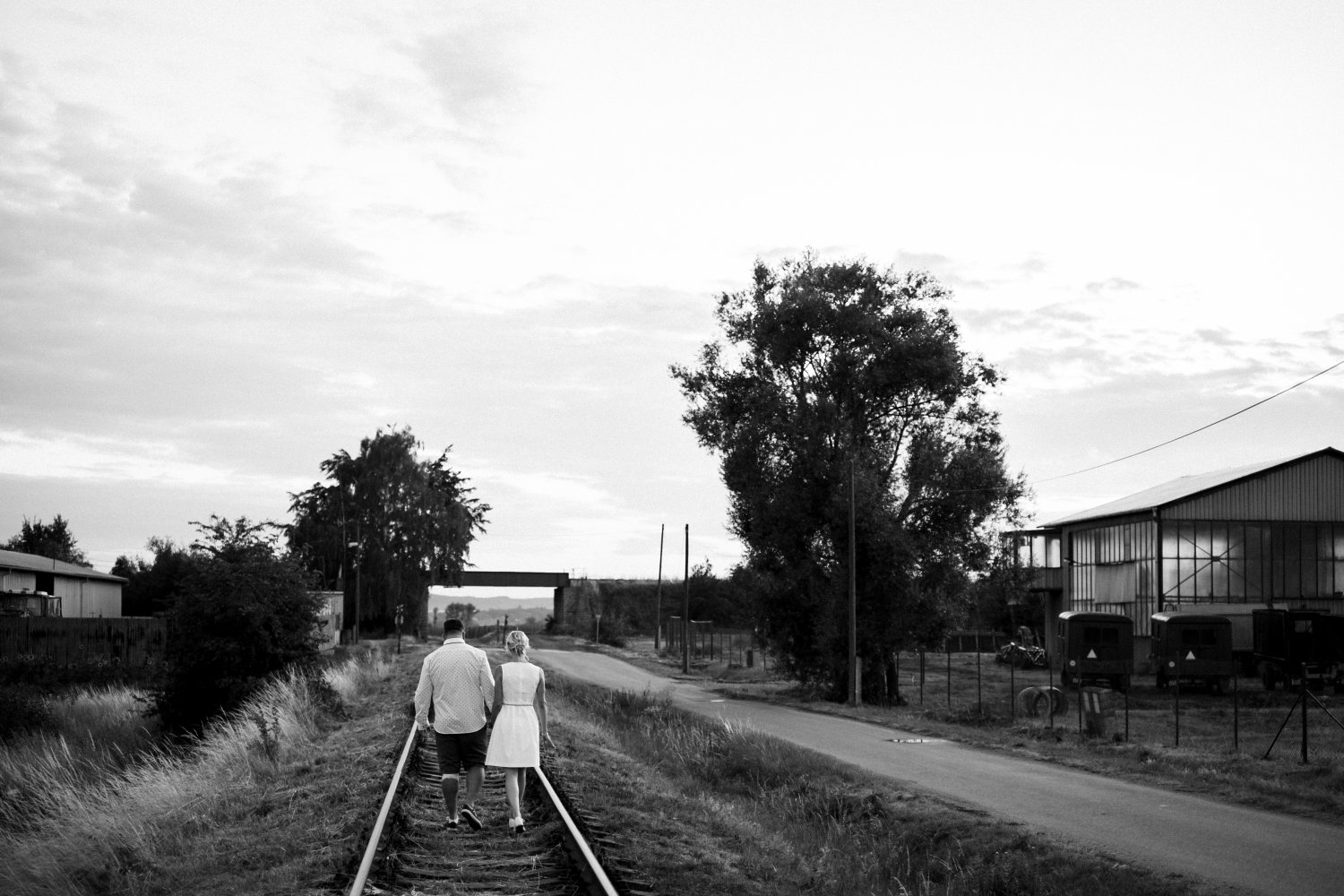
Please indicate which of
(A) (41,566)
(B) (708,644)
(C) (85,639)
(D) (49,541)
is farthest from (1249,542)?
(D) (49,541)

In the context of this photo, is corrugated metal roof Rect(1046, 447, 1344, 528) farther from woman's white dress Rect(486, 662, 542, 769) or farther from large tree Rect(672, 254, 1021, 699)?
woman's white dress Rect(486, 662, 542, 769)

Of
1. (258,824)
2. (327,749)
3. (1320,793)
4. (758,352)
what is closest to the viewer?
(258,824)

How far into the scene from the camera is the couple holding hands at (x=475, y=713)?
38.3 ft

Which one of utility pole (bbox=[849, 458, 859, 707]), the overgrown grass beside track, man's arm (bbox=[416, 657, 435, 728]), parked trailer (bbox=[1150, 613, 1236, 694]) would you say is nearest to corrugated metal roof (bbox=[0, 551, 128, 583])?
utility pole (bbox=[849, 458, 859, 707])

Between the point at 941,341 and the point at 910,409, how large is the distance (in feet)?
8.25

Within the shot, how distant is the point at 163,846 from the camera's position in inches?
441

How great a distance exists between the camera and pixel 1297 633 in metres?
38.6

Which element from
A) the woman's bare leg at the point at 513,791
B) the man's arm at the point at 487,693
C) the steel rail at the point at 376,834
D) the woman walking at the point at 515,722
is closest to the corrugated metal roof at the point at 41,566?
the steel rail at the point at 376,834

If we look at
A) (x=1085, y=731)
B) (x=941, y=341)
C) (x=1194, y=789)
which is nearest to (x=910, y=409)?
(x=941, y=341)

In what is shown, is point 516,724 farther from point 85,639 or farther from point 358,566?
point 358,566

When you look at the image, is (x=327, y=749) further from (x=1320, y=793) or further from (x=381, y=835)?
(x=1320, y=793)

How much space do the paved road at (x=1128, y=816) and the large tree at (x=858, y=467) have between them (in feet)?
49.2

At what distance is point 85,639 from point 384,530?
110ft

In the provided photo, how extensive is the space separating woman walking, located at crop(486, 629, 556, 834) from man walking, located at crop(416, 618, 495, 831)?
17cm
